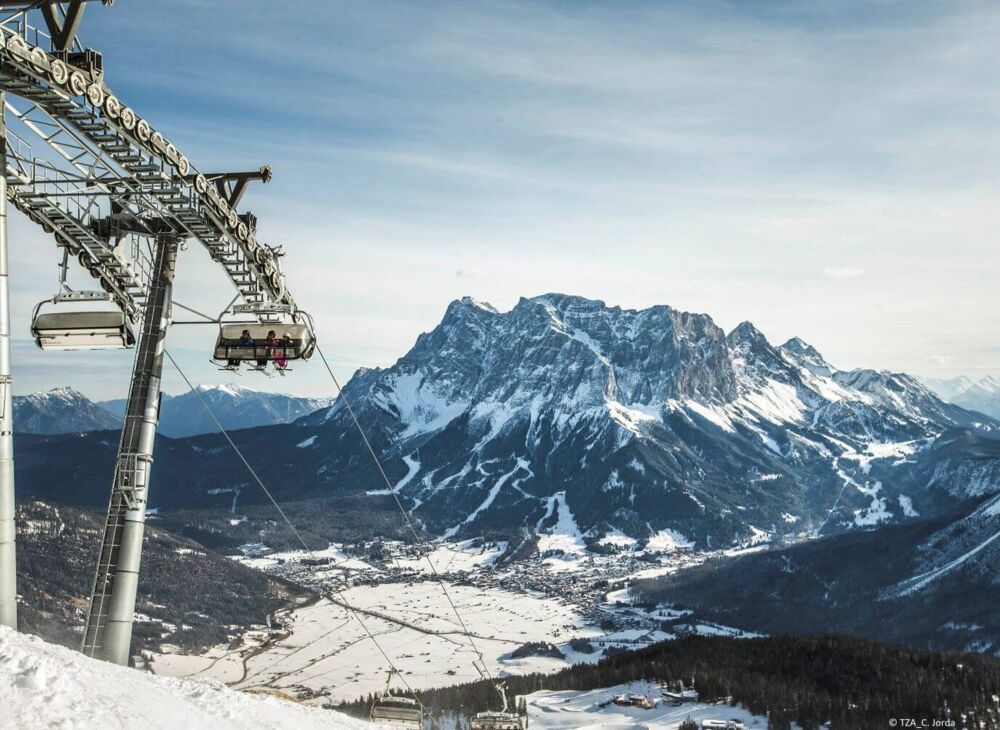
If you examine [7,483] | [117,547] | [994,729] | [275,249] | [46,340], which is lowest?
[994,729]

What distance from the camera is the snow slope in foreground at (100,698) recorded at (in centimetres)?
2192

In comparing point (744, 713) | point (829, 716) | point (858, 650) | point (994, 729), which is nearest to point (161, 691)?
point (744, 713)

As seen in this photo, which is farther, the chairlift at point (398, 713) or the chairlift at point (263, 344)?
the chairlift at point (398, 713)

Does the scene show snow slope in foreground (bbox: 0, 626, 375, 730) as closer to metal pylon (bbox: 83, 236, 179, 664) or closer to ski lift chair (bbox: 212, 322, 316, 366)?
metal pylon (bbox: 83, 236, 179, 664)

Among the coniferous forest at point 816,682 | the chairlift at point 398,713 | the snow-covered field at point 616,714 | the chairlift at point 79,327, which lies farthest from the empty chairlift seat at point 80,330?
the coniferous forest at point 816,682

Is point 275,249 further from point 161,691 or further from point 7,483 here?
point 161,691

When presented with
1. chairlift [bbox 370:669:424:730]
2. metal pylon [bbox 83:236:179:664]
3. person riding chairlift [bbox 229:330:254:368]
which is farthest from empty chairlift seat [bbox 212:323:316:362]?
chairlift [bbox 370:669:424:730]

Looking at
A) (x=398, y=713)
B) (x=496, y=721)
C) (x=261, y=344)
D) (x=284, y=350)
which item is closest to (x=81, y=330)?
(x=261, y=344)

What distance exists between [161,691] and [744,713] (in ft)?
459

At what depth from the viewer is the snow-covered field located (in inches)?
5556

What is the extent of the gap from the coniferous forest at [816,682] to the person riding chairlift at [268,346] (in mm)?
130610

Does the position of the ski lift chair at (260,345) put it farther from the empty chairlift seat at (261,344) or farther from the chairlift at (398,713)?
the chairlift at (398,713)

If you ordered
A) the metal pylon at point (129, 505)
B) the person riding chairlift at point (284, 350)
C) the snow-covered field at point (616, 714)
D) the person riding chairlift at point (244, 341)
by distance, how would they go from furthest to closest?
the snow-covered field at point (616, 714), the person riding chairlift at point (244, 341), the person riding chairlift at point (284, 350), the metal pylon at point (129, 505)

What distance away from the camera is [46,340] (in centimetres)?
3003
